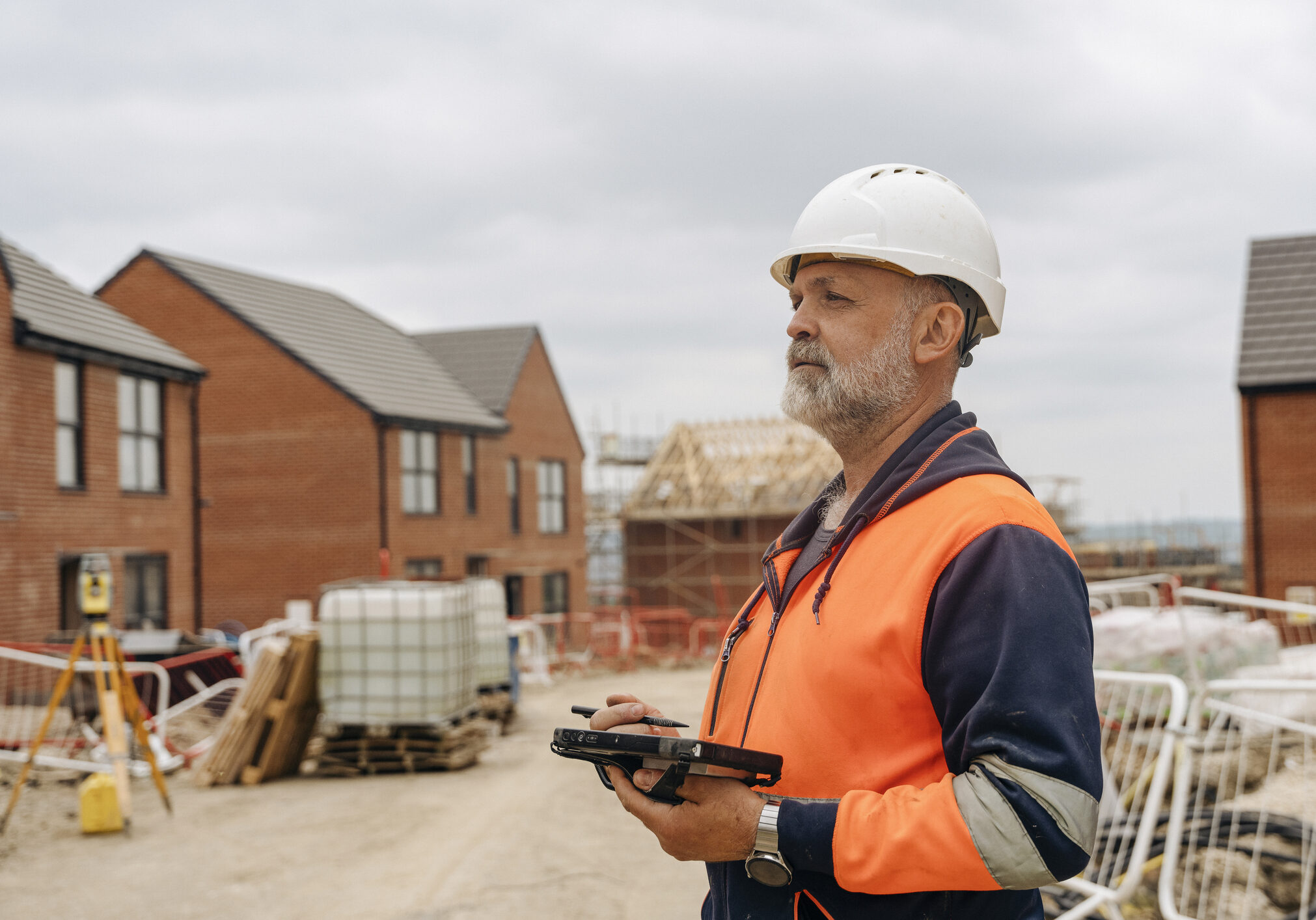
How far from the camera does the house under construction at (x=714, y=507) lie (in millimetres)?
33531

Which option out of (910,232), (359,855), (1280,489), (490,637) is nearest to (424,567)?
(490,637)

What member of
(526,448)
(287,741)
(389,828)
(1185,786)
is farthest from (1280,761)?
(526,448)

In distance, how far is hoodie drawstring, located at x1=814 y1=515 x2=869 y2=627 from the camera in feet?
6.73

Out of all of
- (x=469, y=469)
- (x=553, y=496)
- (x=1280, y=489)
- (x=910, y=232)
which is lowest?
(x=1280, y=489)

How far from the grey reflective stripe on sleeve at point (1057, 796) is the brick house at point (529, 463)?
26887 mm

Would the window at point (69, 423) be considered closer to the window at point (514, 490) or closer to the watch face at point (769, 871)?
the window at point (514, 490)

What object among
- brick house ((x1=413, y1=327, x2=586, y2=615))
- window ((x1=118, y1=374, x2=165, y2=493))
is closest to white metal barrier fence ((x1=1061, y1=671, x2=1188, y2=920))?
window ((x1=118, y1=374, x2=165, y2=493))

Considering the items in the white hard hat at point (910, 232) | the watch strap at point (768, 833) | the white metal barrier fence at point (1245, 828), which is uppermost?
the white hard hat at point (910, 232)

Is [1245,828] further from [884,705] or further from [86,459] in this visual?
[86,459]

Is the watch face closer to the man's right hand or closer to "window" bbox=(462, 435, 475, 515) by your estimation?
the man's right hand

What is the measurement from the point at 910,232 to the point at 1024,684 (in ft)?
3.15

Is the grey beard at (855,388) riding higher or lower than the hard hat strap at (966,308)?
lower

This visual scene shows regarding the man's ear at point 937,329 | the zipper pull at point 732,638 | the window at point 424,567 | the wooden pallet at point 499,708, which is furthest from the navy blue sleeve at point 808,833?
the window at point 424,567

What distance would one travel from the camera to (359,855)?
815cm
